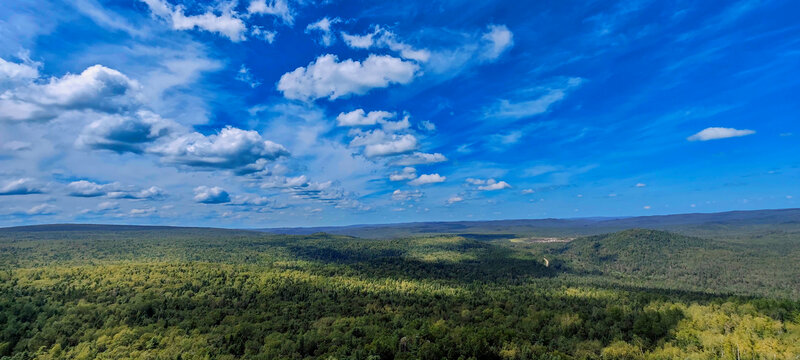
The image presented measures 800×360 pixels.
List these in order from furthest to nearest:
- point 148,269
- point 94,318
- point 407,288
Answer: point 407,288 < point 148,269 < point 94,318

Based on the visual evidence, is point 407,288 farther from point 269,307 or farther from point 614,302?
point 614,302

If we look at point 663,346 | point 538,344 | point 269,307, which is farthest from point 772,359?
point 269,307

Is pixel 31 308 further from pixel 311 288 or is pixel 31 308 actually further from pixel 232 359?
pixel 311 288

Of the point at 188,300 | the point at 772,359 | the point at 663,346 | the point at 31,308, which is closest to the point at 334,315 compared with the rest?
the point at 188,300

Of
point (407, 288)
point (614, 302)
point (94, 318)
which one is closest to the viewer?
point (94, 318)

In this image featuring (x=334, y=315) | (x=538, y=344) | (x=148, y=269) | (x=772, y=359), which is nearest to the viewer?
(x=772, y=359)

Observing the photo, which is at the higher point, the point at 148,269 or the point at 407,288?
the point at 148,269

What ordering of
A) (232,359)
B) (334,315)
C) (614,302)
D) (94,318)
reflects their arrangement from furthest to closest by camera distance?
(614,302) < (334,315) < (94,318) < (232,359)

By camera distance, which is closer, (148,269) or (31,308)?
(31,308)

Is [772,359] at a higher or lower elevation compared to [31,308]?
lower
